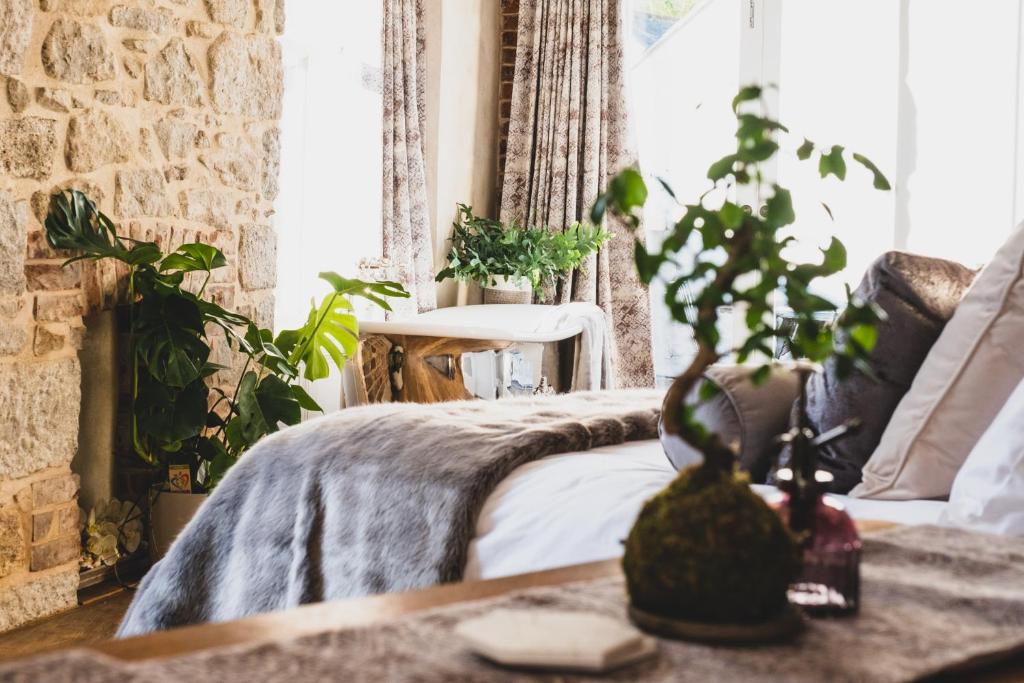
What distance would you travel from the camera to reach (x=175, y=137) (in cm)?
372

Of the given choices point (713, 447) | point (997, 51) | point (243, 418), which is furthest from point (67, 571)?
point (997, 51)

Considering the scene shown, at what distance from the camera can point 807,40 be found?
5.41m

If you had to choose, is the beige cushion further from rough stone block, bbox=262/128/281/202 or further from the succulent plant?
rough stone block, bbox=262/128/281/202

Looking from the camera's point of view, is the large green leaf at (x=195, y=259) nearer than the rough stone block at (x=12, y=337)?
No

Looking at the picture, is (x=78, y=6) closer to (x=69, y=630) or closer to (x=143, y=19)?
(x=143, y=19)

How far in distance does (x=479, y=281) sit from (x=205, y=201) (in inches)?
63.4

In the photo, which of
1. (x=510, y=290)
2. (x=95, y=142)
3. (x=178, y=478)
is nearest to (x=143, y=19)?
(x=95, y=142)

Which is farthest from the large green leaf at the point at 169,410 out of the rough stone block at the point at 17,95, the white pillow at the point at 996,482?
the white pillow at the point at 996,482

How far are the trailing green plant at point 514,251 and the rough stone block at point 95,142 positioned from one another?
1902 mm

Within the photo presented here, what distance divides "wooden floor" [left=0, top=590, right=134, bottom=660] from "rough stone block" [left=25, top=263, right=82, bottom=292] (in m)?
0.93

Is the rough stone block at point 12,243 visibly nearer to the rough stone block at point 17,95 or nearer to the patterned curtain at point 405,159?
the rough stone block at point 17,95

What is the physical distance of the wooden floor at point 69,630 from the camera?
2.93 meters

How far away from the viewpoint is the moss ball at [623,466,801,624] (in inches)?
35.2

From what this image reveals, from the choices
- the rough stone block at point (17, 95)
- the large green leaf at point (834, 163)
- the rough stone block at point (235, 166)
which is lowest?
the large green leaf at point (834, 163)
